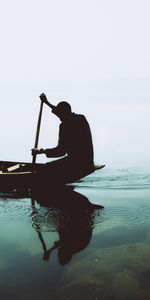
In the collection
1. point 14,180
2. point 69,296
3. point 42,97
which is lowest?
point 69,296

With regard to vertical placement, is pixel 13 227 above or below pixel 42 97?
below

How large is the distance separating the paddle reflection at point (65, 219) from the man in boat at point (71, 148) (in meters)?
0.79

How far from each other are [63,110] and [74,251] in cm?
532

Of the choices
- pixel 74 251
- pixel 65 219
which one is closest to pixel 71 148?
pixel 65 219

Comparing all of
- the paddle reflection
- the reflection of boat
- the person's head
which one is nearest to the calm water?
the paddle reflection

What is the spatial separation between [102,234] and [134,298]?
2.39 m

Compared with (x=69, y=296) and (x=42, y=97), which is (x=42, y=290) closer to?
(x=69, y=296)

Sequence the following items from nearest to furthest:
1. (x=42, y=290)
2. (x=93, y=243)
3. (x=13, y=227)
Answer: (x=42, y=290) < (x=93, y=243) < (x=13, y=227)

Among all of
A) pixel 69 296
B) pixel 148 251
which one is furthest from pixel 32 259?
pixel 148 251

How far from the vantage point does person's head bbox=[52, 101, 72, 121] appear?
9.60 meters

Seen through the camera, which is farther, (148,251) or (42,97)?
(42,97)

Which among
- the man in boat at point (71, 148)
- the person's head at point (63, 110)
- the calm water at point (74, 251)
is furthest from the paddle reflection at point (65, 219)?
the person's head at point (63, 110)

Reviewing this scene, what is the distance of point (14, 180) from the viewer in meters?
10.9

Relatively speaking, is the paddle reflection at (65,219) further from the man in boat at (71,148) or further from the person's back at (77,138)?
the person's back at (77,138)
